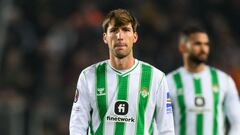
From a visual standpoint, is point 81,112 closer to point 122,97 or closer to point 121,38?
point 122,97

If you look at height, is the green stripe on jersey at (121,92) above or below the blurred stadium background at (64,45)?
below

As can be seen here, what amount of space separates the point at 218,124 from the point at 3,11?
18.9 feet

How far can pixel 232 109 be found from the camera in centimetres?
824

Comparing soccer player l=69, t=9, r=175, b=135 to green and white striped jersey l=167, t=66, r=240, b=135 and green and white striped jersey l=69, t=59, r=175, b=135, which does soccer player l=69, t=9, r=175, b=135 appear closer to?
green and white striped jersey l=69, t=59, r=175, b=135

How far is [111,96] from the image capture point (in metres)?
6.53

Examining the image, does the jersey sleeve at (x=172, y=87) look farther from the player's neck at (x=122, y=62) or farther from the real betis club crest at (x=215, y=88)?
the player's neck at (x=122, y=62)

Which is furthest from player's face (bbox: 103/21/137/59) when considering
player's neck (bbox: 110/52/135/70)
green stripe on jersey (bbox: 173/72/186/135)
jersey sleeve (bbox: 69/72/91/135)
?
green stripe on jersey (bbox: 173/72/186/135)

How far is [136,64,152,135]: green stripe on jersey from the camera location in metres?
6.44

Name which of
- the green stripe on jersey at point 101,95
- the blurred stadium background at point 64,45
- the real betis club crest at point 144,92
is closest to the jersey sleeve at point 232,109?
the real betis club crest at point 144,92

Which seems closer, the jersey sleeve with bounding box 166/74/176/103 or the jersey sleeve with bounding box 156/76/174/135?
the jersey sleeve with bounding box 156/76/174/135

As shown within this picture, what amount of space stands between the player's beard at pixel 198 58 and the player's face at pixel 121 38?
2.22 meters

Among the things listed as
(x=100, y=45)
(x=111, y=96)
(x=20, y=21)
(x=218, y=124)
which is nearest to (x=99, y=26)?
(x=100, y=45)

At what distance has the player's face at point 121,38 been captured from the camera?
20.9ft

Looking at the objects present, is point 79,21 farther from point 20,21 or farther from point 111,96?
point 111,96
